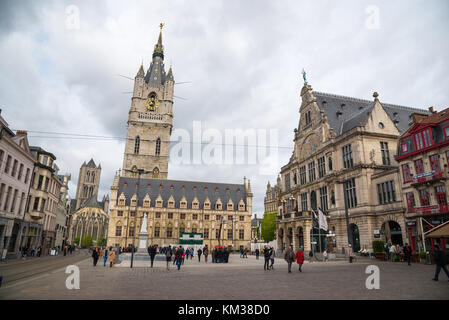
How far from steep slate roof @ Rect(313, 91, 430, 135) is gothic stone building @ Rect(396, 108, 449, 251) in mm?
9384

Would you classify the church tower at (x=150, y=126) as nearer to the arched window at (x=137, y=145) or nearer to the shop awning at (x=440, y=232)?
the arched window at (x=137, y=145)

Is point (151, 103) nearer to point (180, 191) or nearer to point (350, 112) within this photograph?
point (180, 191)

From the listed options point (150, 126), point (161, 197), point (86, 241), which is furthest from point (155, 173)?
point (86, 241)

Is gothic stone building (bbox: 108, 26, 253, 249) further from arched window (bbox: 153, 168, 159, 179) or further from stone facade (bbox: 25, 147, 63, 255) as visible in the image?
stone facade (bbox: 25, 147, 63, 255)

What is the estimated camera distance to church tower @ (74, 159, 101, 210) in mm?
133000

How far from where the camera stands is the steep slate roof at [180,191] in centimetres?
7150

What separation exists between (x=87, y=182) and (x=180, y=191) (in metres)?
83.7

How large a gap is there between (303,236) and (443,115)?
72.9ft

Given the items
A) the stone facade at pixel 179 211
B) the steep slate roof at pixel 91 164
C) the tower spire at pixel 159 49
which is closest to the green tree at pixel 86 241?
the stone facade at pixel 179 211

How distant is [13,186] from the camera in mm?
28031

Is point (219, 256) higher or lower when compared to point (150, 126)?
lower

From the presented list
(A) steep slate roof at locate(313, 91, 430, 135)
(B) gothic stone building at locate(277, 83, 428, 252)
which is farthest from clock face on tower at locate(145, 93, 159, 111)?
(A) steep slate roof at locate(313, 91, 430, 135)

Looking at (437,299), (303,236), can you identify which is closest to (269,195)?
(303,236)
